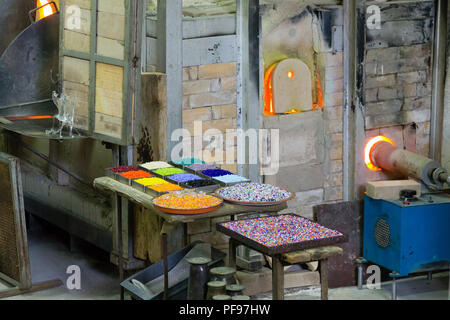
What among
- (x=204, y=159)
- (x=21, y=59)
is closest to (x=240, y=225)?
(x=204, y=159)

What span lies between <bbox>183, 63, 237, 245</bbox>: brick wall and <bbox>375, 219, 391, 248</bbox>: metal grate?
5.23 ft

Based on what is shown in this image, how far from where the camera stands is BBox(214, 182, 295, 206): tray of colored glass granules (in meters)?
6.94

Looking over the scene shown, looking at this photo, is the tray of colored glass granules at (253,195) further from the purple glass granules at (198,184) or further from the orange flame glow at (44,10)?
the orange flame glow at (44,10)

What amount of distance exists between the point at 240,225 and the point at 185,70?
195cm

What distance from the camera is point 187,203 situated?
677 centimetres

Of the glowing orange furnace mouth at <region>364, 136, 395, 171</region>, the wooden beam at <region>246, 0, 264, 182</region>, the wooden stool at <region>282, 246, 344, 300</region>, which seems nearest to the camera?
the wooden stool at <region>282, 246, 344, 300</region>

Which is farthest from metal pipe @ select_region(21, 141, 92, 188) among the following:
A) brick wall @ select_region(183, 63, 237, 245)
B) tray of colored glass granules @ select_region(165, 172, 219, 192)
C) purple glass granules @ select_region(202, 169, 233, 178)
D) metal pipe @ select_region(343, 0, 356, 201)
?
metal pipe @ select_region(343, 0, 356, 201)

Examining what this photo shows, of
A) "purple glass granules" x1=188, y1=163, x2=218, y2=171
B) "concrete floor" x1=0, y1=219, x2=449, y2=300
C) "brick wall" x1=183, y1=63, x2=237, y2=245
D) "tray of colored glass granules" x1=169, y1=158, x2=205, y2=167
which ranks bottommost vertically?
"concrete floor" x1=0, y1=219, x2=449, y2=300

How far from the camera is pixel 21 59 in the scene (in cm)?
880

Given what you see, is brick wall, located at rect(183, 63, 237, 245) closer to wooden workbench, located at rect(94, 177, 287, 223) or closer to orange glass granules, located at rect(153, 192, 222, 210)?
wooden workbench, located at rect(94, 177, 287, 223)

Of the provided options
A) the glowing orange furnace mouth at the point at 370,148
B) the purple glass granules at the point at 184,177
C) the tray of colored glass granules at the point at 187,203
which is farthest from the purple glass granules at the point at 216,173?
the glowing orange furnace mouth at the point at 370,148

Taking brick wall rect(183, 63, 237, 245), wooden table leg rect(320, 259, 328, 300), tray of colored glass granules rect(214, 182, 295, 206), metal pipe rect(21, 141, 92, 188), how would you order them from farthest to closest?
metal pipe rect(21, 141, 92, 188) → brick wall rect(183, 63, 237, 245) → tray of colored glass granules rect(214, 182, 295, 206) → wooden table leg rect(320, 259, 328, 300)

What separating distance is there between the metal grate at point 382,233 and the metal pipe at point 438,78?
3.83 ft

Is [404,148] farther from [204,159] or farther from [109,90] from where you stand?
[109,90]
